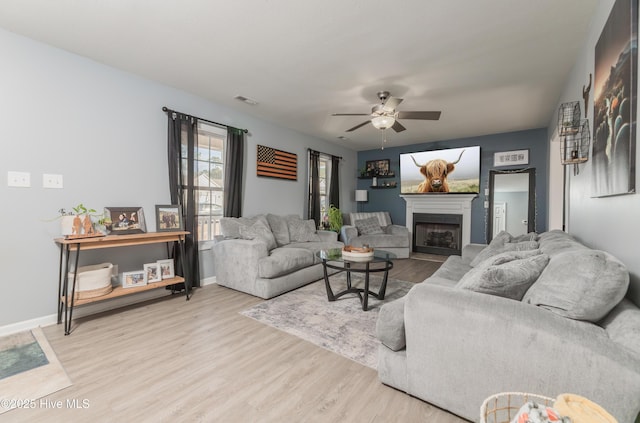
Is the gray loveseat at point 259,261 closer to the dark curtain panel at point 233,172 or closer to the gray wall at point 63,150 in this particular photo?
the dark curtain panel at point 233,172

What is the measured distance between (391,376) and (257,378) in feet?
2.78

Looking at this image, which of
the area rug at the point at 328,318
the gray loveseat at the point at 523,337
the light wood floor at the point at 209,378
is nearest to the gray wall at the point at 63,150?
the light wood floor at the point at 209,378

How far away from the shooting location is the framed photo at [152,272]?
2961 mm

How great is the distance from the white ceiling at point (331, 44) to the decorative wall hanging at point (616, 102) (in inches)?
24.9

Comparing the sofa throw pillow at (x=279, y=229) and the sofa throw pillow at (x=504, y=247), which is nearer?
the sofa throw pillow at (x=504, y=247)

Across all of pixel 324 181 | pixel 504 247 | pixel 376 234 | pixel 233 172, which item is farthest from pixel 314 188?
pixel 504 247

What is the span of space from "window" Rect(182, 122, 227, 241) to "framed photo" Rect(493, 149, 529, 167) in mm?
5103

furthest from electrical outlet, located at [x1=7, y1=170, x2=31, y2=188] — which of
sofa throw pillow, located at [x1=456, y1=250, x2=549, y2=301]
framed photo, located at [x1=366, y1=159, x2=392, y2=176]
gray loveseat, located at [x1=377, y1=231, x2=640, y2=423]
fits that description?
framed photo, located at [x1=366, y1=159, x2=392, y2=176]

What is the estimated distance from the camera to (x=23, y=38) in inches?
93.2

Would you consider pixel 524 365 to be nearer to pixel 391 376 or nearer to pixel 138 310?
pixel 391 376

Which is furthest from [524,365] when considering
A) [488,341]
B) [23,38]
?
[23,38]

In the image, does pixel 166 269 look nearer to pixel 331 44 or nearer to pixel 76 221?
pixel 76 221

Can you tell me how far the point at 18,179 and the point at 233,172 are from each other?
2165 mm

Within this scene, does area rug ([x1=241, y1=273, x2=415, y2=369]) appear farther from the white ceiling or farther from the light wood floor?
the white ceiling
